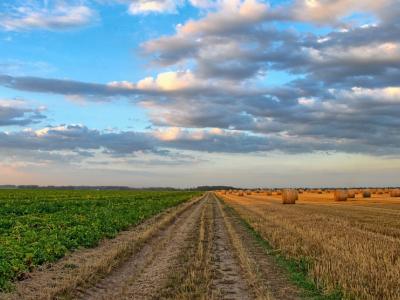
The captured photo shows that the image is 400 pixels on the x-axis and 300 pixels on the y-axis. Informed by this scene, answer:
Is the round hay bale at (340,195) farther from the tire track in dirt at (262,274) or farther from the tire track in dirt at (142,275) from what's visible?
the tire track in dirt at (142,275)

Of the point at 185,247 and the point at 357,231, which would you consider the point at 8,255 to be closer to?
the point at 185,247

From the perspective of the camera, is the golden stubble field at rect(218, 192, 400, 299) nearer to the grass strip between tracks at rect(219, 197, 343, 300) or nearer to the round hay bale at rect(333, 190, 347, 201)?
the grass strip between tracks at rect(219, 197, 343, 300)

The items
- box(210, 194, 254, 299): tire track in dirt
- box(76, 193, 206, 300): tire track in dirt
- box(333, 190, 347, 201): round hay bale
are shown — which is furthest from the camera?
box(333, 190, 347, 201): round hay bale

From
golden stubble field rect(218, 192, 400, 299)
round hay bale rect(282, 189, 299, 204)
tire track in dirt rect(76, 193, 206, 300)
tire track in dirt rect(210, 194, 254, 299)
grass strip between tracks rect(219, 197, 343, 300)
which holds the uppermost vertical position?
round hay bale rect(282, 189, 299, 204)

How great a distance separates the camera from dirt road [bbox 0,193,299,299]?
34.7 ft

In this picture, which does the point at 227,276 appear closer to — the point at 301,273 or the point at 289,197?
the point at 301,273

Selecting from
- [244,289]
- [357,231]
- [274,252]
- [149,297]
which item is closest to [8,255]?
[149,297]

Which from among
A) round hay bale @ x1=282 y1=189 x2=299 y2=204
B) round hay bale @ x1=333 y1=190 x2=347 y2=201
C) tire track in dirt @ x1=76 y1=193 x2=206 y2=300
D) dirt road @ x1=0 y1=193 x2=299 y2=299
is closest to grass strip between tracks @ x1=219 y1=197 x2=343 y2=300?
dirt road @ x1=0 y1=193 x2=299 y2=299

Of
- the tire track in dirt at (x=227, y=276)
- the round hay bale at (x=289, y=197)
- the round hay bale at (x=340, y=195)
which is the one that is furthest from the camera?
the round hay bale at (x=340, y=195)

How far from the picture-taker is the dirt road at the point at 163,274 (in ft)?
34.7

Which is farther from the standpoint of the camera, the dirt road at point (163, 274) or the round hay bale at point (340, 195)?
the round hay bale at point (340, 195)

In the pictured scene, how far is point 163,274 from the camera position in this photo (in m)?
12.7

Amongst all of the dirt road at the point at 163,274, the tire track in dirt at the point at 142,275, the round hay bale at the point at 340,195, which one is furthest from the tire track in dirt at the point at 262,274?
the round hay bale at the point at 340,195

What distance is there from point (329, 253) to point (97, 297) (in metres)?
7.76
